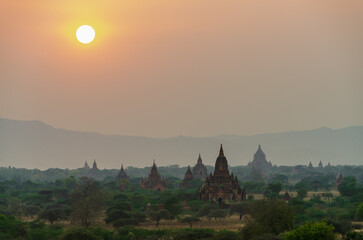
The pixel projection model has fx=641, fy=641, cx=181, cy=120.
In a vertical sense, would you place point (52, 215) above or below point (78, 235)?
above

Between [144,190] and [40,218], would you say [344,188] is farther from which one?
[40,218]

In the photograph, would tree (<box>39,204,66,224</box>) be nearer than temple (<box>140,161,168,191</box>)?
Yes

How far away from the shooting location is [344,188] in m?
134

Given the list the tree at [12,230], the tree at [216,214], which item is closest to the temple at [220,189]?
the tree at [216,214]

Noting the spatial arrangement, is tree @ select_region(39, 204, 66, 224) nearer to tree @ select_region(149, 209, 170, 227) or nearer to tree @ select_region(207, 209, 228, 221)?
tree @ select_region(149, 209, 170, 227)

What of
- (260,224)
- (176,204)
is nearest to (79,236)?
(260,224)

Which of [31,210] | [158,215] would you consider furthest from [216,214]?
[31,210]

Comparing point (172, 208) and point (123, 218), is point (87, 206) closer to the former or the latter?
point (123, 218)

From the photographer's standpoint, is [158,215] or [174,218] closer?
[158,215]

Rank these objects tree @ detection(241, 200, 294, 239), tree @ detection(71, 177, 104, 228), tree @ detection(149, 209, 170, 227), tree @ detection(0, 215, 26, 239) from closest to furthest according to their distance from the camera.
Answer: tree @ detection(241, 200, 294, 239) → tree @ detection(0, 215, 26, 239) → tree @ detection(71, 177, 104, 228) → tree @ detection(149, 209, 170, 227)

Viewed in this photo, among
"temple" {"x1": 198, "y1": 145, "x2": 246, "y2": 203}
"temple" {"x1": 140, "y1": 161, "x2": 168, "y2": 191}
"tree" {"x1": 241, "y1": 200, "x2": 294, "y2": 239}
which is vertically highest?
"temple" {"x1": 140, "y1": 161, "x2": 168, "y2": 191}

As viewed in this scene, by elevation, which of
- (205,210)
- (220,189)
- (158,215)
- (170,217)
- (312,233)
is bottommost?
(312,233)

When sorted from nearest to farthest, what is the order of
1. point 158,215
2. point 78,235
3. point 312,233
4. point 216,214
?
1. point 312,233
2. point 78,235
3. point 158,215
4. point 216,214

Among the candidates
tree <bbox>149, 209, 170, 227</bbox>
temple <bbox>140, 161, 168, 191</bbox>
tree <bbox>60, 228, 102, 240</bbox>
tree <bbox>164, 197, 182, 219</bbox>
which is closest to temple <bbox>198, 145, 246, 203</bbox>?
tree <bbox>164, 197, 182, 219</bbox>
